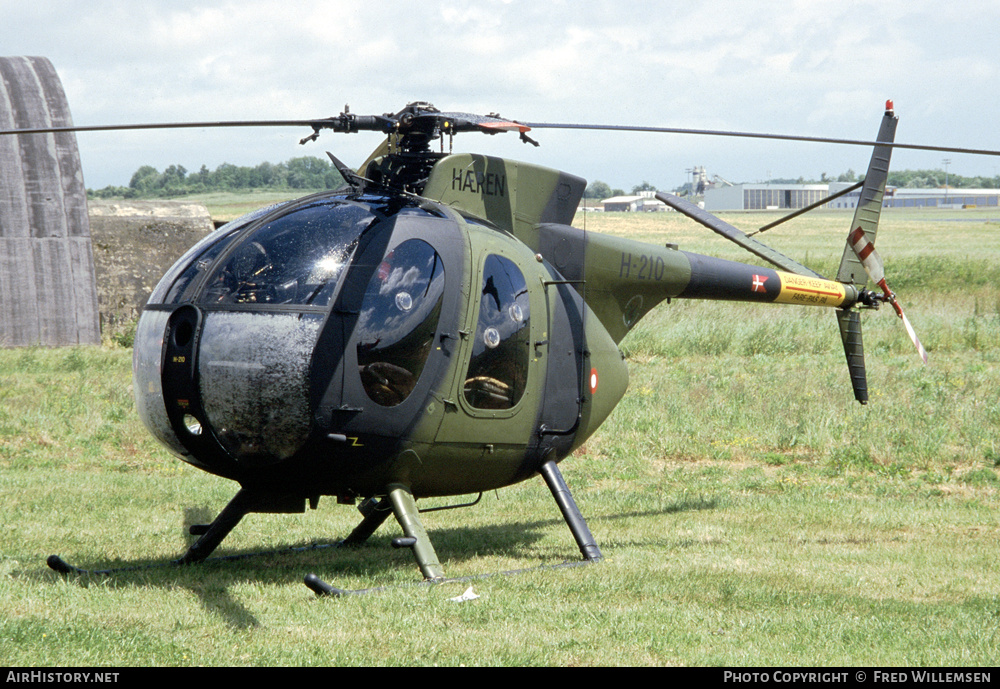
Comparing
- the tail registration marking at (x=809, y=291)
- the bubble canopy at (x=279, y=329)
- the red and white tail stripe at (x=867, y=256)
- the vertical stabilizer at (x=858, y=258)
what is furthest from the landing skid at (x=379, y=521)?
the red and white tail stripe at (x=867, y=256)

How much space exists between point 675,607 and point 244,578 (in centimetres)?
313

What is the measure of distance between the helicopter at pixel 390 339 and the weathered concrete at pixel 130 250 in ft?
44.8

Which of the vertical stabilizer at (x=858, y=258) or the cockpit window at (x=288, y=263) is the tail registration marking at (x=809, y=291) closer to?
the vertical stabilizer at (x=858, y=258)

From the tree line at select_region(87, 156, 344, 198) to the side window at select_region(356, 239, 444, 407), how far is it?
67.3m

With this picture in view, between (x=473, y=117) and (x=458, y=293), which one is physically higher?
(x=473, y=117)

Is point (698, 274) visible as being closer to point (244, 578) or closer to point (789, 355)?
point (244, 578)

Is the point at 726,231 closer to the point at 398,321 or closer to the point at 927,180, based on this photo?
the point at 398,321

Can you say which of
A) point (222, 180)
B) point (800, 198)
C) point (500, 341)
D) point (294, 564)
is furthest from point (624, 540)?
point (800, 198)

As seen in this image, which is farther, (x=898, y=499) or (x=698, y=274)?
(x=898, y=499)

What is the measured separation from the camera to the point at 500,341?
7.19 meters

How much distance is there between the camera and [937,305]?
2680 cm

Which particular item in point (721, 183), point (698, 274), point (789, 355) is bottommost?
point (789, 355)

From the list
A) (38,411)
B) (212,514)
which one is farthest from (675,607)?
(38,411)

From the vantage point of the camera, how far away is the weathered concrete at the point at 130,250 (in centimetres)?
2023
